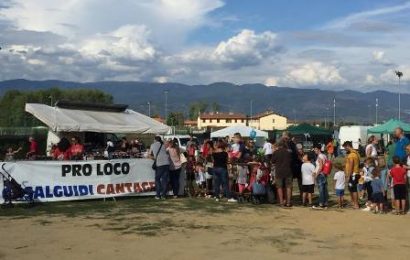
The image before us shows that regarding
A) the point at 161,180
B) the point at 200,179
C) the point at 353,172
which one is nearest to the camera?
the point at 353,172

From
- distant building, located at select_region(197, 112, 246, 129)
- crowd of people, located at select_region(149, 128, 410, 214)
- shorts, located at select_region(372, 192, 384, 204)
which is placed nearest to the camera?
shorts, located at select_region(372, 192, 384, 204)

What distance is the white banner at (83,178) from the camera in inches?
576

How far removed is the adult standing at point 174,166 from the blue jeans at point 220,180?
1.28m

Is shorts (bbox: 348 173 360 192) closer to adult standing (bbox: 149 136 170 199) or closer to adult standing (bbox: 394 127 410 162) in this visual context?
adult standing (bbox: 394 127 410 162)

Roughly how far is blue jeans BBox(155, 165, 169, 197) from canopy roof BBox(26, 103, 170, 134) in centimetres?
634

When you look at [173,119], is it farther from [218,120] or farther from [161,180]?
[161,180]

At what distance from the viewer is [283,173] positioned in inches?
A: 596

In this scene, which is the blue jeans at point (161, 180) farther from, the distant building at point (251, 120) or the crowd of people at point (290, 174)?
the distant building at point (251, 120)

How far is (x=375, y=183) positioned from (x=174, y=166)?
18.3ft

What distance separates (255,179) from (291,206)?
121 cm

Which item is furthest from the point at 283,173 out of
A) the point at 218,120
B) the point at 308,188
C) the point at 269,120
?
the point at 269,120

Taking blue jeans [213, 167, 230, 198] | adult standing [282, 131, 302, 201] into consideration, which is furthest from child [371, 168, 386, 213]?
blue jeans [213, 167, 230, 198]

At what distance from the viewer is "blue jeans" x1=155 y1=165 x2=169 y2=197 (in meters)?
16.4

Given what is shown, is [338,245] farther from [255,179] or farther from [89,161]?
[89,161]
